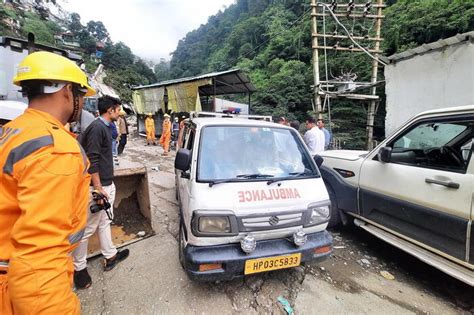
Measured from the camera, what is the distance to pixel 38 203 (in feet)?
2.88

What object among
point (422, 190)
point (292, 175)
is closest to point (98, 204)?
point (292, 175)

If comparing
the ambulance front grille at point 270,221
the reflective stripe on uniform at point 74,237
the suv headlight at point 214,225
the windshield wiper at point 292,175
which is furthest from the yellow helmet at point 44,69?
the windshield wiper at point 292,175

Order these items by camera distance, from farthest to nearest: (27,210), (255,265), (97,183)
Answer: (97,183)
(255,265)
(27,210)

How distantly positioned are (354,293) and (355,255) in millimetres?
884

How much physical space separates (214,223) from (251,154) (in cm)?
99

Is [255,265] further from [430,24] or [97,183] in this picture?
[430,24]

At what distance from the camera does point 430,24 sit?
1300 cm

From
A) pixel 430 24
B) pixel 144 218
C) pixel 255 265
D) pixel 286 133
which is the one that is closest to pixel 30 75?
pixel 255 265

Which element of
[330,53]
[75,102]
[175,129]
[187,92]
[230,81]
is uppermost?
[330,53]

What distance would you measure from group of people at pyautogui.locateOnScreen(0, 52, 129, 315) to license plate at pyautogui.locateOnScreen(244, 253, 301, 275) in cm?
142

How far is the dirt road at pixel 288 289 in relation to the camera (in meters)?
2.29

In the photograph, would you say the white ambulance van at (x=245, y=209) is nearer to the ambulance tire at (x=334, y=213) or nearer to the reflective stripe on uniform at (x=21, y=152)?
the ambulance tire at (x=334, y=213)

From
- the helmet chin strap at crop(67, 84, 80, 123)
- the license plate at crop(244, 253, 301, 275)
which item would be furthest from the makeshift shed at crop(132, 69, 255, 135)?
the helmet chin strap at crop(67, 84, 80, 123)

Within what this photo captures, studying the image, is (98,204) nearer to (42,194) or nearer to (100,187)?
(100,187)
